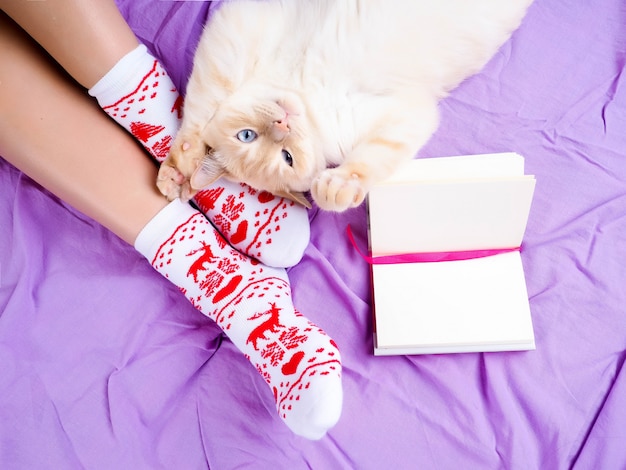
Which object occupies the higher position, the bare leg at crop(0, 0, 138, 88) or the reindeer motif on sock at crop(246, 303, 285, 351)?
the bare leg at crop(0, 0, 138, 88)

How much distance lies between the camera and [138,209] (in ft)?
3.27

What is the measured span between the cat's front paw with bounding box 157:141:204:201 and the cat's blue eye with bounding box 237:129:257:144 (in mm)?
95

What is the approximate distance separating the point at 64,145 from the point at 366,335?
666 millimetres

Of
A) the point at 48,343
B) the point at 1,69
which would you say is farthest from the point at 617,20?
the point at 48,343

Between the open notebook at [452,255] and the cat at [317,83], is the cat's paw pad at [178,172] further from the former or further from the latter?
the open notebook at [452,255]

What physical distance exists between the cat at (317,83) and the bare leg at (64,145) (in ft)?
0.24

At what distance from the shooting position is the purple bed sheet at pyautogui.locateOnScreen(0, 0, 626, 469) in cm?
89

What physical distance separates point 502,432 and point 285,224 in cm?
54

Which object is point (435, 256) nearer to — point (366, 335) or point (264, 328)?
point (366, 335)

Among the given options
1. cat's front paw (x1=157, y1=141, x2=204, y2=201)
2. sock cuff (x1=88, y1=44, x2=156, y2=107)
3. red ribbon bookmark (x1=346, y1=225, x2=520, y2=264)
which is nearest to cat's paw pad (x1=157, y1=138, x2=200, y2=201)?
cat's front paw (x1=157, y1=141, x2=204, y2=201)

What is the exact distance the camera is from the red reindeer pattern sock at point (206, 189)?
3.34ft

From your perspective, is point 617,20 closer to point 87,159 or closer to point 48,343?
point 87,159

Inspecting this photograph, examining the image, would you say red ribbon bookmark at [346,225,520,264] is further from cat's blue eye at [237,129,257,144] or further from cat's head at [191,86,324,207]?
cat's blue eye at [237,129,257,144]

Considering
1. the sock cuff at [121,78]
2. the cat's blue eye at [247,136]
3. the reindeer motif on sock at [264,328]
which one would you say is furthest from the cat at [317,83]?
the reindeer motif on sock at [264,328]
